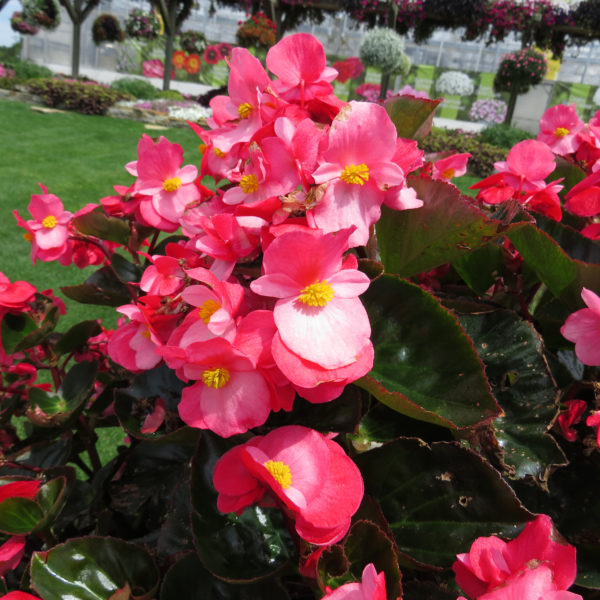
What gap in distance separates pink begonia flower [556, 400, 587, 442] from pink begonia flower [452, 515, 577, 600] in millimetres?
144

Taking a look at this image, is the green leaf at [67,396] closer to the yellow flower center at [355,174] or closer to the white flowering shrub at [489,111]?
the yellow flower center at [355,174]

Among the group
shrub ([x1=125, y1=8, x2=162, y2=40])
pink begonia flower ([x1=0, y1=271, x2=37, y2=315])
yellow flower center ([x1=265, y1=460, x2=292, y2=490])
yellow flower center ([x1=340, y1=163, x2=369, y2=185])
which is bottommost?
pink begonia flower ([x1=0, y1=271, x2=37, y2=315])

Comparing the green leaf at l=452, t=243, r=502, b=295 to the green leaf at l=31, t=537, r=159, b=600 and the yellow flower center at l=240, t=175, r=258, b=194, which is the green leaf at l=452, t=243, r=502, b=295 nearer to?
the yellow flower center at l=240, t=175, r=258, b=194

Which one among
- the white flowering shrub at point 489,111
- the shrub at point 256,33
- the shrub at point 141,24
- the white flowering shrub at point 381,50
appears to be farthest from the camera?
the shrub at point 141,24

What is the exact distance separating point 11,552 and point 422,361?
1.22 ft

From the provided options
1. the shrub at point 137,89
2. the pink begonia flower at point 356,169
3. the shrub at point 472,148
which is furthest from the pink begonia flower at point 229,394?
the shrub at point 137,89

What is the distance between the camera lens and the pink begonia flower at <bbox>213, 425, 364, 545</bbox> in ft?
0.99

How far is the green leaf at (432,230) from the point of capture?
1.31 feet

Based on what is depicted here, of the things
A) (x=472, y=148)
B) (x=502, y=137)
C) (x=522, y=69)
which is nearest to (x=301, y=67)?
(x=472, y=148)

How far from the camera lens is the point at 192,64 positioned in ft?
49.2

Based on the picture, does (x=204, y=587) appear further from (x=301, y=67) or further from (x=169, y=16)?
(x=169, y=16)

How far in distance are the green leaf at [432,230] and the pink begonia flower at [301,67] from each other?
0.10 meters

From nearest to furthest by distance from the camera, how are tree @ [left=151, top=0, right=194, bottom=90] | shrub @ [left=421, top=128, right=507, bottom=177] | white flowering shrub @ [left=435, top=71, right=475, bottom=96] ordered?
shrub @ [left=421, top=128, right=507, bottom=177] → tree @ [left=151, top=0, right=194, bottom=90] → white flowering shrub @ [left=435, top=71, right=475, bottom=96]

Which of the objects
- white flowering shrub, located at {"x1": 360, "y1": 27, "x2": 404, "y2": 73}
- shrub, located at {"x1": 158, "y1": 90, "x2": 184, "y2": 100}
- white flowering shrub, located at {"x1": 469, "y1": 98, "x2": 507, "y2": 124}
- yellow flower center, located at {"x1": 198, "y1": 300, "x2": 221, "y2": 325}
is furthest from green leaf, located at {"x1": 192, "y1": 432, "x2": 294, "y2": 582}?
white flowering shrub, located at {"x1": 469, "y1": 98, "x2": 507, "y2": 124}
